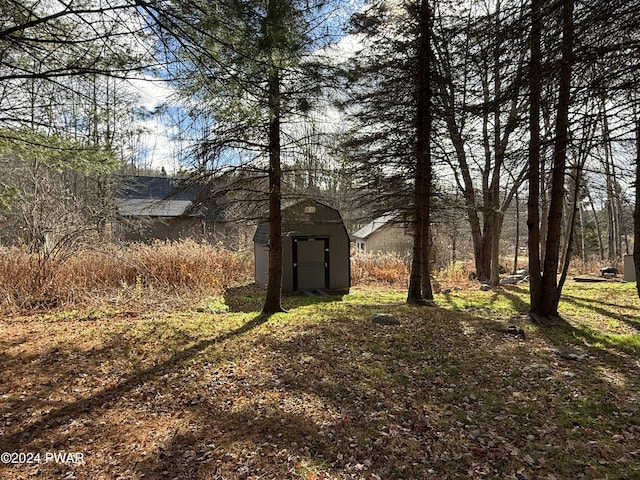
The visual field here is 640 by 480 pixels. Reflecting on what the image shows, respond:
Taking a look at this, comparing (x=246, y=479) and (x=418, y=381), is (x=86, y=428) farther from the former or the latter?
Result: (x=418, y=381)

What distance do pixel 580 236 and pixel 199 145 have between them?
22.7 m

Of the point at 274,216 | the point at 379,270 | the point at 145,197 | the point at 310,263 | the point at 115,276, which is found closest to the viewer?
the point at 274,216

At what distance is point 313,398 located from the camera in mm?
3564

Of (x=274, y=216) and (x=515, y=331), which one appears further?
(x=274, y=216)

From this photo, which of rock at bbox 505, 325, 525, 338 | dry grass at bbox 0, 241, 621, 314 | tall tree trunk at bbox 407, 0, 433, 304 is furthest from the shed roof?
rock at bbox 505, 325, 525, 338

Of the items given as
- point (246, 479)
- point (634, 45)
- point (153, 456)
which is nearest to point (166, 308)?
point (153, 456)

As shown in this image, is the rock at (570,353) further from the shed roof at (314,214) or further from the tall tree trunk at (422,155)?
the shed roof at (314,214)

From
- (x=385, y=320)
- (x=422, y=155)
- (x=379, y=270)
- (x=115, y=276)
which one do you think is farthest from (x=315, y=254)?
(x=115, y=276)

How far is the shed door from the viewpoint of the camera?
10.0 metres

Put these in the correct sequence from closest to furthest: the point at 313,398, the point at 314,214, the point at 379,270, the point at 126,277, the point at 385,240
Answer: the point at 313,398, the point at 126,277, the point at 314,214, the point at 379,270, the point at 385,240

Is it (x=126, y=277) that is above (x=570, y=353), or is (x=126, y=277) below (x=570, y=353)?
above

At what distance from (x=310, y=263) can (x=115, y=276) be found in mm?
4828

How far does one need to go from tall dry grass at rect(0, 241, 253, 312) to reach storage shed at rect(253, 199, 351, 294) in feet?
5.14

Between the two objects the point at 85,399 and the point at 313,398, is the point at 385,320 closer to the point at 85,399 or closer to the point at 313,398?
the point at 313,398
